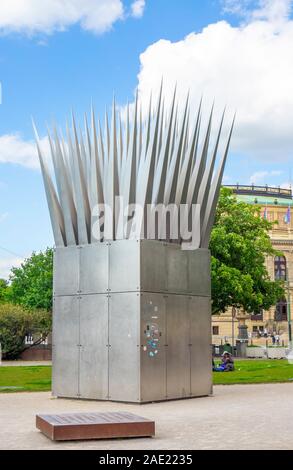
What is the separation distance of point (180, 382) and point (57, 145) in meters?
7.17

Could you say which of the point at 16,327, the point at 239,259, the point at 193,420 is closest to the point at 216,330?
the point at 239,259

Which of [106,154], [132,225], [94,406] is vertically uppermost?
[106,154]

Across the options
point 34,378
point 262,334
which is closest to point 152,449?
point 34,378

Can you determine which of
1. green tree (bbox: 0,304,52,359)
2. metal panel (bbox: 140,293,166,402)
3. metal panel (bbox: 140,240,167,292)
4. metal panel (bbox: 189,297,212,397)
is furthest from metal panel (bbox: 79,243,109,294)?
green tree (bbox: 0,304,52,359)

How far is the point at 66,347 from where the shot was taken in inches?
710

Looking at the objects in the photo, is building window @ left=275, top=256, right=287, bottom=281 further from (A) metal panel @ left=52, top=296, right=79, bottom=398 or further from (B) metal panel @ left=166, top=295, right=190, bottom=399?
(A) metal panel @ left=52, top=296, right=79, bottom=398

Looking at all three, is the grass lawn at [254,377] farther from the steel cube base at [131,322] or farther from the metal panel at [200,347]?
the steel cube base at [131,322]

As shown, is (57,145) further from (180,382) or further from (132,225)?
(180,382)

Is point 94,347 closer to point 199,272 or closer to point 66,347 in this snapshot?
point 66,347

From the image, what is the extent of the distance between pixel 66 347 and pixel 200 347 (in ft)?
11.8

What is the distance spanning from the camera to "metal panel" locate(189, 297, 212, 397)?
1806cm

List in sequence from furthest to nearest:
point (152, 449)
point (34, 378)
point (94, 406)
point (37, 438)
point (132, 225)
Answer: point (34, 378)
point (132, 225)
point (94, 406)
point (37, 438)
point (152, 449)
